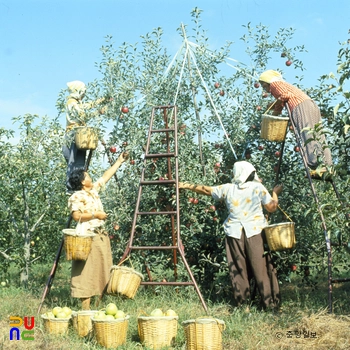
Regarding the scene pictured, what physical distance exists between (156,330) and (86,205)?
67.3 inches

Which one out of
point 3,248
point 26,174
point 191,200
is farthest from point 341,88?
point 3,248

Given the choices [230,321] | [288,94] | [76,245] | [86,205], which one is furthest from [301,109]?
[76,245]

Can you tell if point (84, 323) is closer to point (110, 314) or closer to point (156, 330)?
point (110, 314)

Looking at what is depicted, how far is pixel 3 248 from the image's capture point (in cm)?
867

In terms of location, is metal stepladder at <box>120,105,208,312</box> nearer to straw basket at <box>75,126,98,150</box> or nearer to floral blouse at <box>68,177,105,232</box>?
floral blouse at <box>68,177,105,232</box>

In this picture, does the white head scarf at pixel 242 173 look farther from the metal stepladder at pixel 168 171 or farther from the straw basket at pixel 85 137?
the straw basket at pixel 85 137

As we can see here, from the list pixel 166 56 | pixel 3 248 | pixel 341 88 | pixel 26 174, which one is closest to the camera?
pixel 341 88

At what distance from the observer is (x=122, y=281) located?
17.8 ft

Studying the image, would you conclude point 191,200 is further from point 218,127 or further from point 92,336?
point 92,336

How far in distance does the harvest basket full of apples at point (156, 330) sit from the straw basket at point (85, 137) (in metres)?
2.33

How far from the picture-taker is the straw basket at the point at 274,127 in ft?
19.4

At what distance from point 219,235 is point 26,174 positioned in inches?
119

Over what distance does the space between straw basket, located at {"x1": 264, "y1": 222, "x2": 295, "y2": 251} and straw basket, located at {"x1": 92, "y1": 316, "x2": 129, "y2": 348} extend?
1.74 metres

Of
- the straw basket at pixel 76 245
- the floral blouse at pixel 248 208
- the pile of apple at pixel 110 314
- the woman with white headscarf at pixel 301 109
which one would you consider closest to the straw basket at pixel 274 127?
the woman with white headscarf at pixel 301 109
